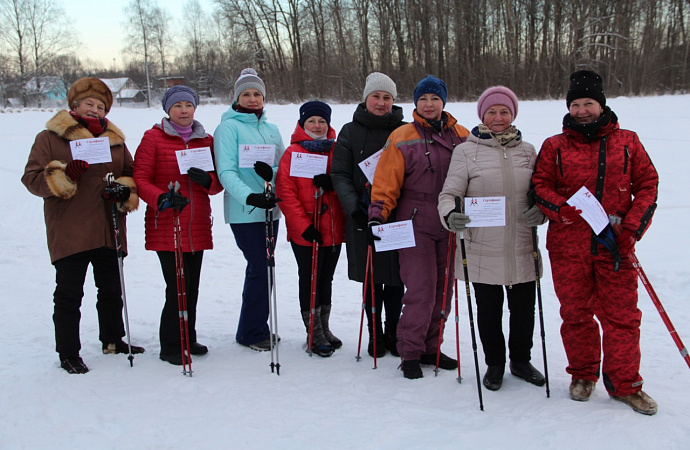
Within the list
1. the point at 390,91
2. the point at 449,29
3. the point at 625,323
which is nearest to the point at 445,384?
the point at 625,323

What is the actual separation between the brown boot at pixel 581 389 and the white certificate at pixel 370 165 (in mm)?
1795

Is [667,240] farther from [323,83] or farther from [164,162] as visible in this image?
[323,83]

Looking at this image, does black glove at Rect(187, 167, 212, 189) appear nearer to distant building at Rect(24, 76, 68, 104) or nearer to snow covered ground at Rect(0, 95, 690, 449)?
snow covered ground at Rect(0, 95, 690, 449)

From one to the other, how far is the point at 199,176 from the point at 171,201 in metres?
0.26

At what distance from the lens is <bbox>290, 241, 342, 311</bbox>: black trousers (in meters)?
3.70

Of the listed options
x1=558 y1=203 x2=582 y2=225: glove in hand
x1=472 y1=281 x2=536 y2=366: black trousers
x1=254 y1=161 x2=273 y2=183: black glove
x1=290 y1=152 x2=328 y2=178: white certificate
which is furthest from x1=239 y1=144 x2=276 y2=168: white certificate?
x1=558 y1=203 x2=582 y2=225: glove in hand

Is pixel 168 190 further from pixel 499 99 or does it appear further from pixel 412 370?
pixel 499 99

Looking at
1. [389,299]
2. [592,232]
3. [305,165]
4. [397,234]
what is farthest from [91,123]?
[592,232]

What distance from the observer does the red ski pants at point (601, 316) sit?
2.80m

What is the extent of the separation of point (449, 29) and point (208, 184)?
22686 millimetres

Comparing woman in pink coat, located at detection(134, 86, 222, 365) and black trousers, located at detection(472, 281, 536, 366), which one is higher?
woman in pink coat, located at detection(134, 86, 222, 365)

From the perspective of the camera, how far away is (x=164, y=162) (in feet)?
11.5

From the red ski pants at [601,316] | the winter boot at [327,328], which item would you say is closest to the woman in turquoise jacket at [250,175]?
Answer: the winter boot at [327,328]

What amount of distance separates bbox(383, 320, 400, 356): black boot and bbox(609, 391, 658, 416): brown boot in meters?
1.50
